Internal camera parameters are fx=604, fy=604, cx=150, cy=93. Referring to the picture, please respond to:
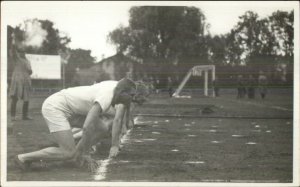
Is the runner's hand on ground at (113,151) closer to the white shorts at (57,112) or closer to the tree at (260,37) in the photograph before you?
the white shorts at (57,112)

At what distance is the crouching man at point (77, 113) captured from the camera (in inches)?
188

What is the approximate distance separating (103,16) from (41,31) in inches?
24.2

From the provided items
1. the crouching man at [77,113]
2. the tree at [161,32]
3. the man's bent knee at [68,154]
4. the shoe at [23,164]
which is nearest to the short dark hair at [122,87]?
the crouching man at [77,113]

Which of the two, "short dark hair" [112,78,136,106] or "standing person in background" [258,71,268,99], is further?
"standing person in background" [258,71,268,99]

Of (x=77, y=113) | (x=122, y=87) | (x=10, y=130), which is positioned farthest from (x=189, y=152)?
(x=10, y=130)

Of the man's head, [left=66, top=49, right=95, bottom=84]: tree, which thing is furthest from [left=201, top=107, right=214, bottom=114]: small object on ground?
[left=66, top=49, right=95, bottom=84]: tree

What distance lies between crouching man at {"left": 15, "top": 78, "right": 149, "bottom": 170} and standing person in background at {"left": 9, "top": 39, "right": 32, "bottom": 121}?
58cm

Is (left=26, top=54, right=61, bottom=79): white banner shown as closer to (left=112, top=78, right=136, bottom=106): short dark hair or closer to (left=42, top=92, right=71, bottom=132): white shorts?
(left=42, top=92, right=71, bottom=132): white shorts

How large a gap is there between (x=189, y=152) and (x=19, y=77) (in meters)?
1.76

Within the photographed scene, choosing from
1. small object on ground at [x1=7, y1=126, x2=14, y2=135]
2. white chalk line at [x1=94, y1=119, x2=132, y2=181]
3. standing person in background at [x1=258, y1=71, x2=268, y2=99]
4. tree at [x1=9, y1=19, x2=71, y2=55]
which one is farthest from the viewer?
standing person in background at [x1=258, y1=71, x2=268, y2=99]

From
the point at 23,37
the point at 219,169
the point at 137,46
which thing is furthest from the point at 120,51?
the point at 219,169

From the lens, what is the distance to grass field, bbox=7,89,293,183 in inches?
187

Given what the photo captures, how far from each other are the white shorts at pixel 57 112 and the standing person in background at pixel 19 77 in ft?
1.66

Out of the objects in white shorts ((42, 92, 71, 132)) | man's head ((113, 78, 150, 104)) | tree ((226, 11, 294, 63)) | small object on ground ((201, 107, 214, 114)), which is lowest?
small object on ground ((201, 107, 214, 114))
